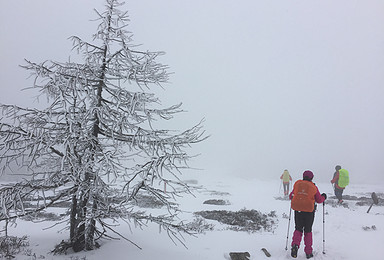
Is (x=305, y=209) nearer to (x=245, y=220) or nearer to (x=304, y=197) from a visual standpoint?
(x=304, y=197)

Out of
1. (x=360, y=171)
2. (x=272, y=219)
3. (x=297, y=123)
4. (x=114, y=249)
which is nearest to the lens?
(x=114, y=249)

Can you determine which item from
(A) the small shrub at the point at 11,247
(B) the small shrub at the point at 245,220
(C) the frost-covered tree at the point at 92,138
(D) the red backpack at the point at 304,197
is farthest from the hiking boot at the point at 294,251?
(A) the small shrub at the point at 11,247

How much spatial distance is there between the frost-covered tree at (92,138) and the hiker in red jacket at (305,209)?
3422mm

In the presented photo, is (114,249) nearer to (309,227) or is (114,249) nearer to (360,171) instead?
(309,227)

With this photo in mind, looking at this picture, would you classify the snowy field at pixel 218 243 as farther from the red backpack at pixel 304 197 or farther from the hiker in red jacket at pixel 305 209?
the red backpack at pixel 304 197

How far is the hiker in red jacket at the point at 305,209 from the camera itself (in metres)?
6.36

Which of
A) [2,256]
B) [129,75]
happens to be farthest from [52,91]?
[2,256]

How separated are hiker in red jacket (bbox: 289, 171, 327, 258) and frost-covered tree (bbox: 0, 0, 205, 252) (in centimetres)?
342

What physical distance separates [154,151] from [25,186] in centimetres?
268

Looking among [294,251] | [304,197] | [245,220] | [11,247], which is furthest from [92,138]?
[245,220]

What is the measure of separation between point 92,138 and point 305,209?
594 centimetres

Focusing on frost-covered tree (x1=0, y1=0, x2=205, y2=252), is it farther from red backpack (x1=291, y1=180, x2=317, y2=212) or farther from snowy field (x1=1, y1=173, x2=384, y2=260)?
red backpack (x1=291, y1=180, x2=317, y2=212)

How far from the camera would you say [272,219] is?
36.6ft

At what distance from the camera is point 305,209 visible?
6445mm
